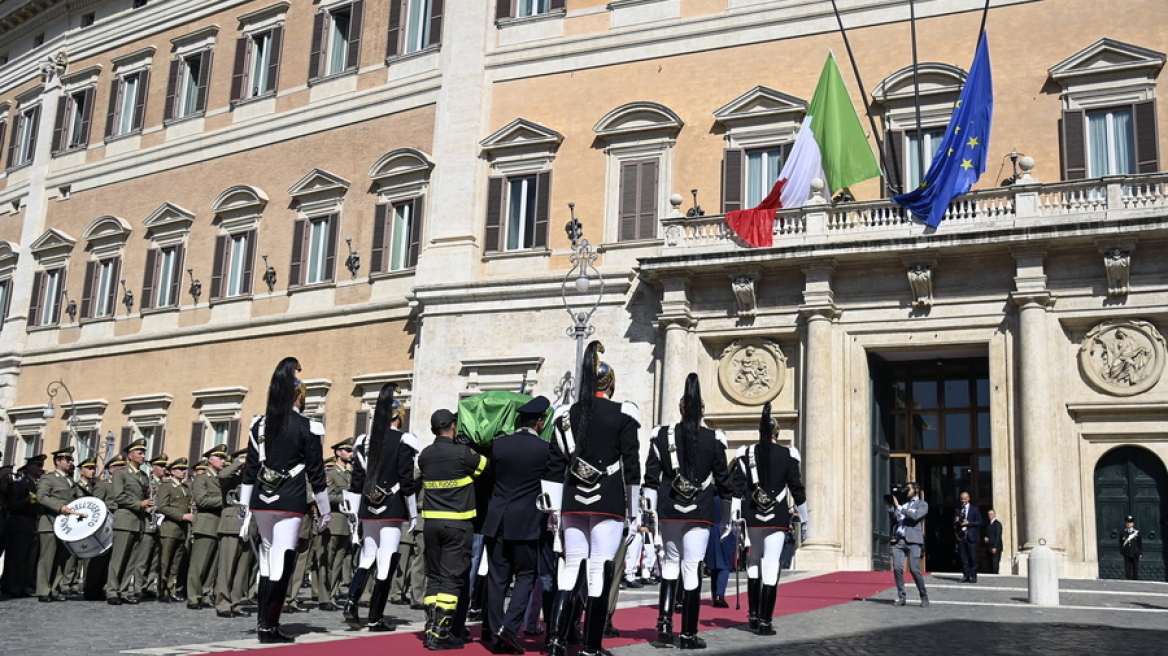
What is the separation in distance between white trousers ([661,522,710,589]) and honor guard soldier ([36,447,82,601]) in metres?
8.80

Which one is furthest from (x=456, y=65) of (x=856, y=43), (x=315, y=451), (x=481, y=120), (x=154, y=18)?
(x=315, y=451)

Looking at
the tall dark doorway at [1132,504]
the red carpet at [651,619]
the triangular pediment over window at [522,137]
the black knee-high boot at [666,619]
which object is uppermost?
the triangular pediment over window at [522,137]

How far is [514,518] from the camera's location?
8.92m

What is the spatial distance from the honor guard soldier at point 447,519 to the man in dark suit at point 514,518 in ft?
0.91

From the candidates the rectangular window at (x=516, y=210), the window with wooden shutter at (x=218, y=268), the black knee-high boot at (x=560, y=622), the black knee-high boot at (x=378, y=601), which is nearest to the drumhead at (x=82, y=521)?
the black knee-high boot at (x=378, y=601)

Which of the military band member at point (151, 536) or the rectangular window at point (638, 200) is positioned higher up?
the rectangular window at point (638, 200)

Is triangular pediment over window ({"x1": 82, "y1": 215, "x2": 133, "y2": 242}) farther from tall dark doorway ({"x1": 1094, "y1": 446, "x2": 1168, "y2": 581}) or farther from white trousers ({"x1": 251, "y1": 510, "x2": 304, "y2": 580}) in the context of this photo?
white trousers ({"x1": 251, "y1": 510, "x2": 304, "y2": 580})

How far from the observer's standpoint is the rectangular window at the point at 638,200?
914 inches

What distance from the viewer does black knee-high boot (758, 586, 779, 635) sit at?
1012cm

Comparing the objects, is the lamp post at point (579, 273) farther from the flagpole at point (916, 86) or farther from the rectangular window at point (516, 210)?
the flagpole at point (916, 86)

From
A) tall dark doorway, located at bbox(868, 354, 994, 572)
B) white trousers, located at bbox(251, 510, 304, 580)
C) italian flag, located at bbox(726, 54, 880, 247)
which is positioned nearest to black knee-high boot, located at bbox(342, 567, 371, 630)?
white trousers, located at bbox(251, 510, 304, 580)

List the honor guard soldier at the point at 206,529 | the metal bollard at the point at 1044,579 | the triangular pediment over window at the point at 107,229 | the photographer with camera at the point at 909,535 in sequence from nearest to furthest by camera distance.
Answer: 1. the honor guard soldier at the point at 206,529
2. the metal bollard at the point at 1044,579
3. the photographer with camera at the point at 909,535
4. the triangular pediment over window at the point at 107,229

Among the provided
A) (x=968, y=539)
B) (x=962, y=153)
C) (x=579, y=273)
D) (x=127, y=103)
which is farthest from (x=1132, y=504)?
(x=127, y=103)

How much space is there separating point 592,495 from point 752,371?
13.8m
